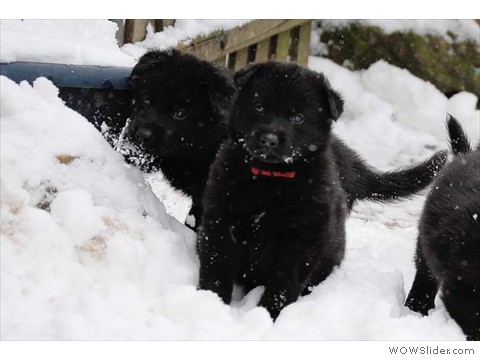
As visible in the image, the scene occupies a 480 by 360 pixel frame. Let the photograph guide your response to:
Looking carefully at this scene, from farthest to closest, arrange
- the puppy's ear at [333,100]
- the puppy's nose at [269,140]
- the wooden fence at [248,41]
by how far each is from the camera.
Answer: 1. the wooden fence at [248,41]
2. the puppy's ear at [333,100]
3. the puppy's nose at [269,140]

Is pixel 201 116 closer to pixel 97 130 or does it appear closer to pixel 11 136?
pixel 97 130

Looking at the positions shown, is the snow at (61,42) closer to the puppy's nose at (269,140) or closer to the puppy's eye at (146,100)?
the puppy's eye at (146,100)

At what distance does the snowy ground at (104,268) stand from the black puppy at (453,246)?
0.09 meters

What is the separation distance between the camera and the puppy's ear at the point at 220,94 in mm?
3652

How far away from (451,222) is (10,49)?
6.48ft

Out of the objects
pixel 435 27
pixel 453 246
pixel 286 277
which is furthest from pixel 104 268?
pixel 435 27

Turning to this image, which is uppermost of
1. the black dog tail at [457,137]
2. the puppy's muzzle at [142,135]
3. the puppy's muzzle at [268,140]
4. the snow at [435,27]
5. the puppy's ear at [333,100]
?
the puppy's ear at [333,100]

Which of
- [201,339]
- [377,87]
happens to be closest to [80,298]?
[201,339]

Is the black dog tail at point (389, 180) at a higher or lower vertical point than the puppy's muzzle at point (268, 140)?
lower

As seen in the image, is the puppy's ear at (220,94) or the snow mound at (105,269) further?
the puppy's ear at (220,94)

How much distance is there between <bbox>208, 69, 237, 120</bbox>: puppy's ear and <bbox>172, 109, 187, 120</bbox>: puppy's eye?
14 centimetres

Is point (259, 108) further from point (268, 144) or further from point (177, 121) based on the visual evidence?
point (177, 121)

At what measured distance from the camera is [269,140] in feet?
10.00

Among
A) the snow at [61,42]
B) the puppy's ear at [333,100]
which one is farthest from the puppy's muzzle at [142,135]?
the puppy's ear at [333,100]
